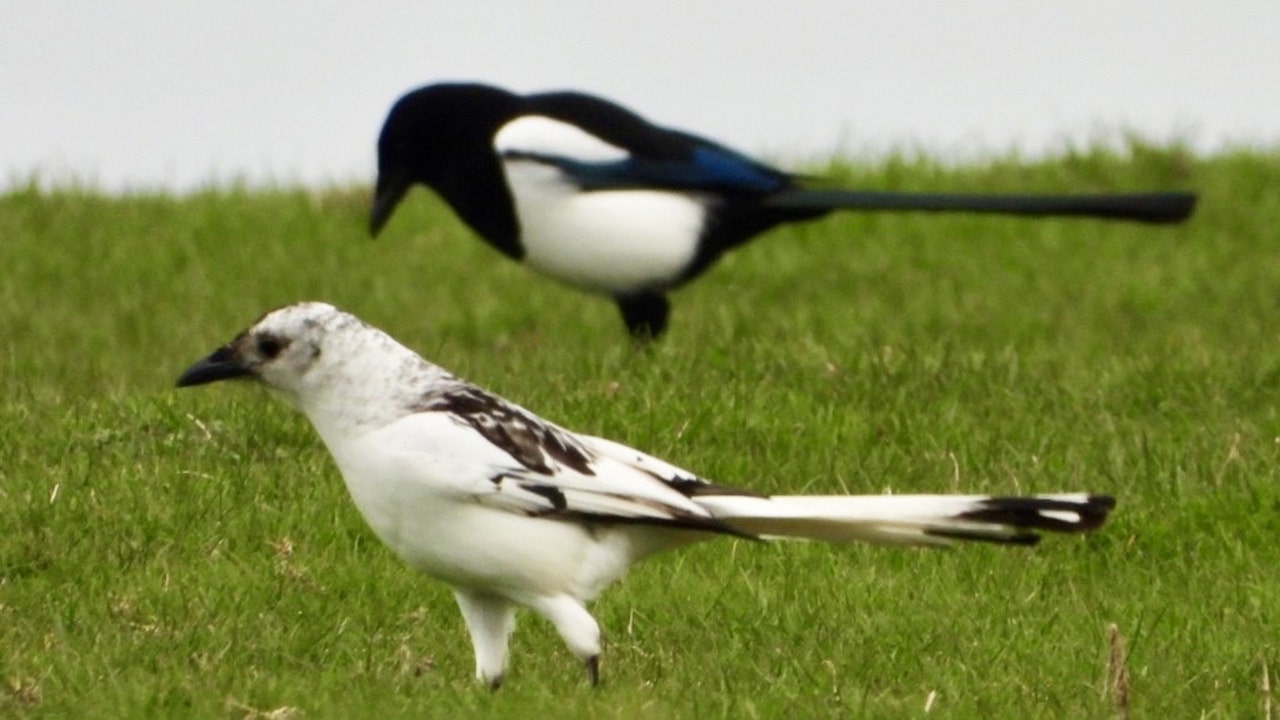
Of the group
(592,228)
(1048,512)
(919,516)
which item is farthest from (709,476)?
(592,228)

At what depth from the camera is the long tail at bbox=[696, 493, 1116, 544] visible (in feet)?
15.7

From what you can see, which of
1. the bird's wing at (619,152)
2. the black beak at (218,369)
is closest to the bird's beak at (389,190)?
the bird's wing at (619,152)

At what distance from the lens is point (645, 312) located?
9547 mm

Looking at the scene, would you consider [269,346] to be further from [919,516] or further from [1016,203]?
[1016,203]

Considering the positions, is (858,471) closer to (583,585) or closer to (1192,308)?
(583,585)

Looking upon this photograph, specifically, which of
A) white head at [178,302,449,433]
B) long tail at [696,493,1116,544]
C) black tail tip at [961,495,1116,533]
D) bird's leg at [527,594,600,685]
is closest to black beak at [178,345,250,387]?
white head at [178,302,449,433]

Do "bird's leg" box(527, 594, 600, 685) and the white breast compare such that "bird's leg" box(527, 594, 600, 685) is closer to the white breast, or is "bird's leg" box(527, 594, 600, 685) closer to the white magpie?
the white magpie

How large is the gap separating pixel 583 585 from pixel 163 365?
15.1 feet

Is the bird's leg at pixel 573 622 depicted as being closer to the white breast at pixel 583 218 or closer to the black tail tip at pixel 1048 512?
the black tail tip at pixel 1048 512

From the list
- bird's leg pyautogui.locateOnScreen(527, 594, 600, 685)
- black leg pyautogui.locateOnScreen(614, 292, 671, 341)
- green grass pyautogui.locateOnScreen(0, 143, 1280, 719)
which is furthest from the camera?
black leg pyautogui.locateOnScreen(614, 292, 671, 341)

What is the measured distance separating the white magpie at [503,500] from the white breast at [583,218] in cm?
427

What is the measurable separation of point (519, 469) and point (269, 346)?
57 cm

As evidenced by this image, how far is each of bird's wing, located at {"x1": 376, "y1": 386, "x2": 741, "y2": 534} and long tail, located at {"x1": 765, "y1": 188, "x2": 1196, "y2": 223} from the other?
13.7ft

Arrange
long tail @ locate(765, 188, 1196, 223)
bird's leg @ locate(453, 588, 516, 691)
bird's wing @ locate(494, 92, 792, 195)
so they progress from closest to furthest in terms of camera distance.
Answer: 1. bird's leg @ locate(453, 588, 516, 691)
2. long tail @ locate(765, 188, 1196, 223)
3. bird's wing @ locate(494, 92, 792, 195)
